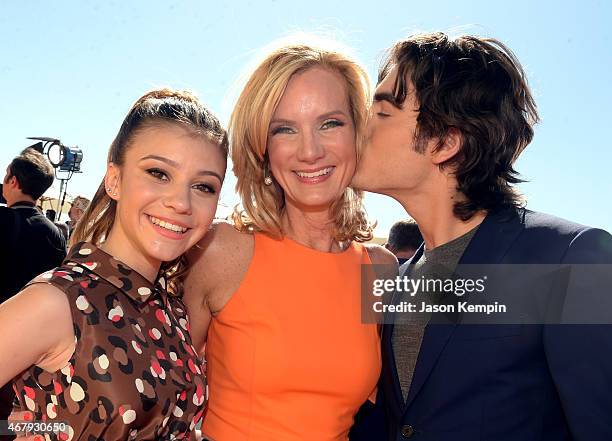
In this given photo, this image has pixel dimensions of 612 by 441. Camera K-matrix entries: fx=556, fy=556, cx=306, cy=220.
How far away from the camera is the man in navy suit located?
67.3 inches

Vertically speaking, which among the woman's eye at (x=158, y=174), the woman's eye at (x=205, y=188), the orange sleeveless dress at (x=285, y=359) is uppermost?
the woman's eye at (x=158, y=174)

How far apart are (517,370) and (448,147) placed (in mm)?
973

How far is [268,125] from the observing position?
2.56 metres

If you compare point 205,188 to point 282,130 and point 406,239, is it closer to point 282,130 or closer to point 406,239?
point 282,130

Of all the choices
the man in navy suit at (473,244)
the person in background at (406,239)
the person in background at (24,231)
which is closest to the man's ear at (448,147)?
the man in navy suit at (473,244)

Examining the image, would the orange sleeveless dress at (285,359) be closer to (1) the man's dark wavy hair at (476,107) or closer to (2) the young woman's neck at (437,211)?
(2) the young woman's neck at (437,211)

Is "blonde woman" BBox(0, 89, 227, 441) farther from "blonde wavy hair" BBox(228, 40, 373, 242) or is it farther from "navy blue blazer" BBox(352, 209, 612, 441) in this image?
"navy blue blazer" BBox(352, 209, 612, 441)

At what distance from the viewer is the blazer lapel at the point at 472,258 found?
1.98 metres

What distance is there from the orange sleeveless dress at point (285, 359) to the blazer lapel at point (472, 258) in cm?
42

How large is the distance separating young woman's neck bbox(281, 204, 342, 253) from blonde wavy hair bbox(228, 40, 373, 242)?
0.13ft

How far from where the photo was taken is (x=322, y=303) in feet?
8.15

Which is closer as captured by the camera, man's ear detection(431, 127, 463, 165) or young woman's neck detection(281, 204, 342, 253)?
man's ear detection(431, 127, 463, 165)

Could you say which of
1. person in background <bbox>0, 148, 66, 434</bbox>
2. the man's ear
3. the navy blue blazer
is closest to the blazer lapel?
the navy blue blazer

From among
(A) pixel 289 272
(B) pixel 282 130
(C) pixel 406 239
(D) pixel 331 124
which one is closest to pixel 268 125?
(B) pixel 282 130
